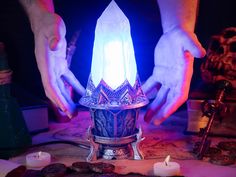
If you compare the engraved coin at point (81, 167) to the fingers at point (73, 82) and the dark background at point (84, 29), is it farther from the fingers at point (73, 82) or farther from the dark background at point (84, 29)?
the dark background at point (84, 29)

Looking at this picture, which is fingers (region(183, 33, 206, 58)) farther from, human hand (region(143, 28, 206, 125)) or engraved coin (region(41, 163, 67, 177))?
engraved coin (region(41, 163, 67, 177))

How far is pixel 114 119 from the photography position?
3.42 feet

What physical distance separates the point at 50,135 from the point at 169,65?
0.51 meters

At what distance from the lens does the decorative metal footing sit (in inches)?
41.8

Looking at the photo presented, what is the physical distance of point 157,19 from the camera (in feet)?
5.49

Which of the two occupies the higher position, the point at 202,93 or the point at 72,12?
the point at 72,12

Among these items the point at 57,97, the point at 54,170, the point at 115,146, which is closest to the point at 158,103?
the point at 115,146

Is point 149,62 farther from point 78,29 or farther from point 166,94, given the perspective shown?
point 166,94

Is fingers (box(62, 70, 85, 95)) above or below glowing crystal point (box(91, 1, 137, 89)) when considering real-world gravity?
below

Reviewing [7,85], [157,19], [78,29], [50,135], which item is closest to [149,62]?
[157,19]

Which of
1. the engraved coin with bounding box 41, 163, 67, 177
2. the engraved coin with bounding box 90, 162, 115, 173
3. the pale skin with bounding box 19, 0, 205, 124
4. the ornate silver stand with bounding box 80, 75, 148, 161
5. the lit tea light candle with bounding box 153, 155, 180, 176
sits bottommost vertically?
the engraved coin with bounding box 41, 163, 67, 177

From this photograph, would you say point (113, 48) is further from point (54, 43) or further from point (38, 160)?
point (38, 160)

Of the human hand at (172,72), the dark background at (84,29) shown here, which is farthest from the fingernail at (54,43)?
the dark background at (84,29)

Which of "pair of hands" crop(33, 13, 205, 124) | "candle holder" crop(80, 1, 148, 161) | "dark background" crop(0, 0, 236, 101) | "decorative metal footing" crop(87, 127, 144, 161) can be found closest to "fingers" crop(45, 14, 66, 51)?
"pair of hands" crop(33, 13, 205, 124)
